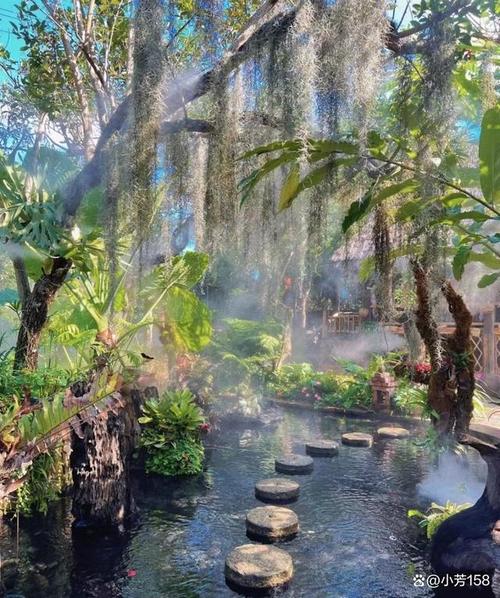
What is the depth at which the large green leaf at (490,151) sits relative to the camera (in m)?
2.46

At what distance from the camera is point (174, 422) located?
596 cm

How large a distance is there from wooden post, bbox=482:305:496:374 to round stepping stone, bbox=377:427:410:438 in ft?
11.2

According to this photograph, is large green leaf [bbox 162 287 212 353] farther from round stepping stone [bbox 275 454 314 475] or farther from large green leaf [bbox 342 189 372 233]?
large green leaf [bbox 342 189 372 233]

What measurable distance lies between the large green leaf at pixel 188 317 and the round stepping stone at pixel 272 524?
3079 mm

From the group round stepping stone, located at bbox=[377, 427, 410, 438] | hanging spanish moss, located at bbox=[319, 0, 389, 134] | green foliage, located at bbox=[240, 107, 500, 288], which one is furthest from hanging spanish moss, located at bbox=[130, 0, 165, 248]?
round stepping stone, located at bbox=[377, 427, 410, 438]

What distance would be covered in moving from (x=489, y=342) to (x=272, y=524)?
7.70 m

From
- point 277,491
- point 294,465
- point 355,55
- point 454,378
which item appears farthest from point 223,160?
point 294,465

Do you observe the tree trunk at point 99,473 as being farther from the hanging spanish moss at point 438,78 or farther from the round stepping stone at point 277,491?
the hanging spanish moss at point 438,78

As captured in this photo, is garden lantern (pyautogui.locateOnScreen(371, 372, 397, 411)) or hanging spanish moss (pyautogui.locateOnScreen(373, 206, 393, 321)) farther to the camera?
garden lantern (pyautogui.locateOnScreen(371, 372, 397, 411))

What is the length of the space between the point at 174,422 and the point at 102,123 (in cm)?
346

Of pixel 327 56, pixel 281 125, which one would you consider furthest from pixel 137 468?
pixel 327 56

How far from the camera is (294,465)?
5.79 meters

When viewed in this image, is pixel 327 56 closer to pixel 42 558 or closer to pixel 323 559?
pixel 323 559

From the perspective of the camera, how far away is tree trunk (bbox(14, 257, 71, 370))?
4.47 m
